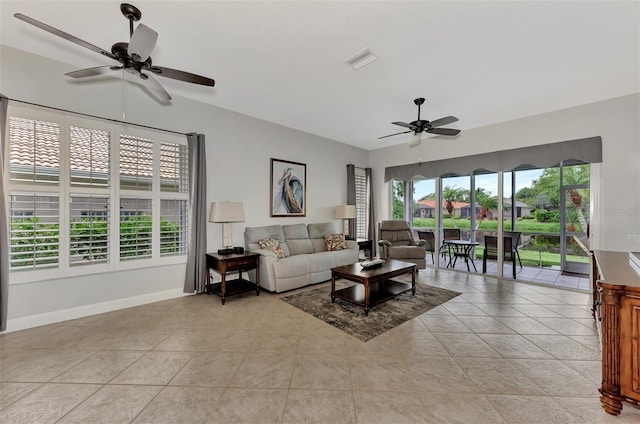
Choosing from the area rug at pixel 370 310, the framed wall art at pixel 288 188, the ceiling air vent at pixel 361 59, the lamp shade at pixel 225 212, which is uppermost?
the ceiling air vent at pixel 361 59

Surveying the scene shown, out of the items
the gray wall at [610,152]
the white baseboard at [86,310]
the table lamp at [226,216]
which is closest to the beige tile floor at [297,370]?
the white baseboard at [86,310]

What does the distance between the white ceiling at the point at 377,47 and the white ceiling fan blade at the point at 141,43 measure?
45cm

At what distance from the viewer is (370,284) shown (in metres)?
3.33

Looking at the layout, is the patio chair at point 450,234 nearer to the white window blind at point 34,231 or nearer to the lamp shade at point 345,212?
the lamp shade at point 345,212

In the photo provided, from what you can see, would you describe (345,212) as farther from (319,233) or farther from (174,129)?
(174,129)

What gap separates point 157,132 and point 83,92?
85 centimetres

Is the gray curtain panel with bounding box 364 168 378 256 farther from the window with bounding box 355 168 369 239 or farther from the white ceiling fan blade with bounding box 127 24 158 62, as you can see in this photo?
the white ceiling fan blade with bounding box 127 24 158 62

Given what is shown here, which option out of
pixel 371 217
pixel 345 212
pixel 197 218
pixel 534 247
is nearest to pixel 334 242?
pixel 345 212

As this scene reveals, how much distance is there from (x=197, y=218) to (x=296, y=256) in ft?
5.46

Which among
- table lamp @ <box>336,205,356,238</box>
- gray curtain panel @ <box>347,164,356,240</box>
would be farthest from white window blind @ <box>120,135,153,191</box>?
gray curtain panel @ <box>347,164,356,240</box>

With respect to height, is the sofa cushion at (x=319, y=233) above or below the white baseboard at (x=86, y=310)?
above

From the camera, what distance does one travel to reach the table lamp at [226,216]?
3900mm

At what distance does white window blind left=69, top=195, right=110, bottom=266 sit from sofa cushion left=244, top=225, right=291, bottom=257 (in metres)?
1.91

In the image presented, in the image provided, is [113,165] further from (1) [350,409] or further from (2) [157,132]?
(1) [350,409]
